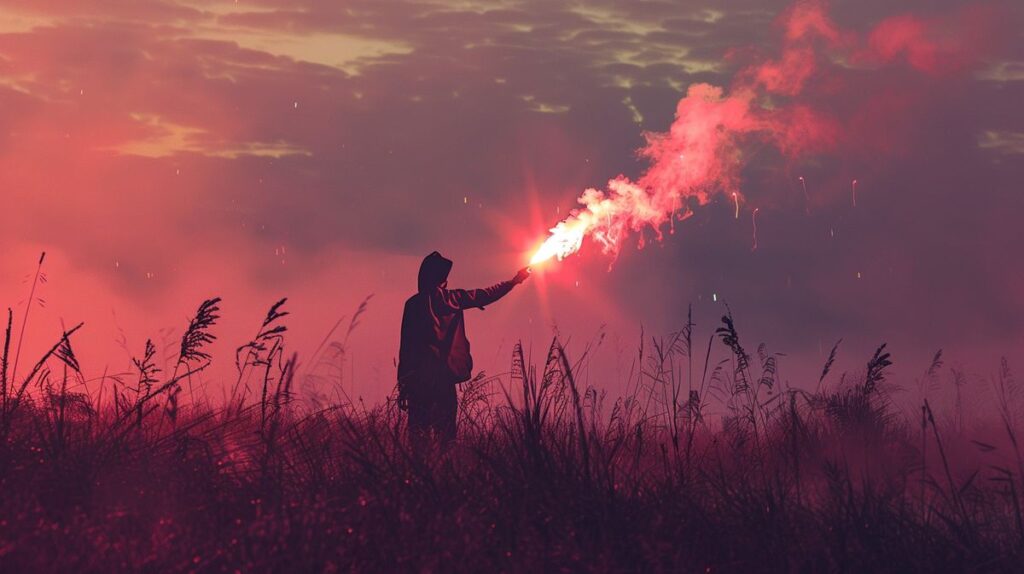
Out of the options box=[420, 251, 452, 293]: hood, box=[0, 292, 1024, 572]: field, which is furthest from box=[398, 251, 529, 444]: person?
box=[0, 292, 1024, 572]: field

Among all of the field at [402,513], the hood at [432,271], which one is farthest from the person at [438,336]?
the field at [402,513]

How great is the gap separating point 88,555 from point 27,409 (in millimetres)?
2481

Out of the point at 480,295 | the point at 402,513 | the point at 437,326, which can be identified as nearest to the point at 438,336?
the point at 437,326

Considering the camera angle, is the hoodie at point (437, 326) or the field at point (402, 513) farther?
the hoodie at point (437, 326)

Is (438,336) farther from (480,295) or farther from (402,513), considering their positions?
(402,513)

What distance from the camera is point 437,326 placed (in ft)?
35.9

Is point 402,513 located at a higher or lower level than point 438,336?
lower

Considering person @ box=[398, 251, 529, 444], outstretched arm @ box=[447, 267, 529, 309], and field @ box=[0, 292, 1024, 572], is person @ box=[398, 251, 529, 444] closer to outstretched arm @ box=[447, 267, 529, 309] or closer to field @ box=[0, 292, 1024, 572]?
outstretched arm @ box=[447, 267, 529, 309]

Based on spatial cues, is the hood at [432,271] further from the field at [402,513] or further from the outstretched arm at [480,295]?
the field at [402,513]

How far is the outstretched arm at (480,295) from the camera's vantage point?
1102 cm

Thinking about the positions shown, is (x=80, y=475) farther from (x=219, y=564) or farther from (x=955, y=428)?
(x=955, y=428)

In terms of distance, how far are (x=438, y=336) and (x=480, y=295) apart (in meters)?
0.60

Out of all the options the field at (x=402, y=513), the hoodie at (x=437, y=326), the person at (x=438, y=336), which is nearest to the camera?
the field at (x=402, y=513)

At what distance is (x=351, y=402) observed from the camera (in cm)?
722
